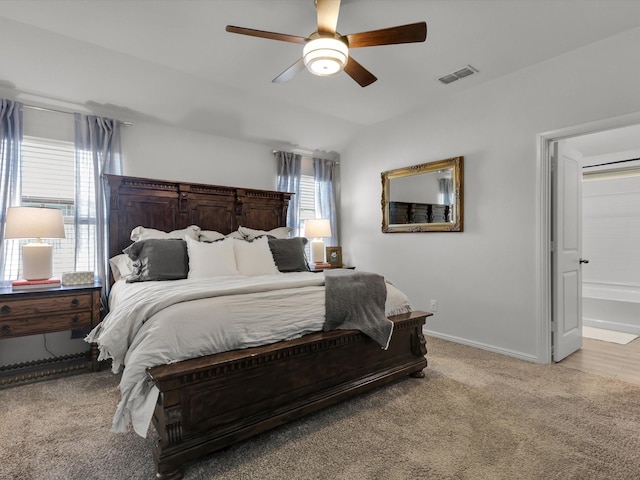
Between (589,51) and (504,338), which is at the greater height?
(589,51)

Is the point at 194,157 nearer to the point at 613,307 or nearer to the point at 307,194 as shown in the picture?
the point at 307,194

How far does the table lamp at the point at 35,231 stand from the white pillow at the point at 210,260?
42.1 inches

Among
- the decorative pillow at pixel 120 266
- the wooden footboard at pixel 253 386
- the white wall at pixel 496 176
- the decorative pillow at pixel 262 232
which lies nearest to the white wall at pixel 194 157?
the decorative pillow at pixel 262 232

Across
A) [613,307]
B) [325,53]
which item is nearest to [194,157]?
[325,53]

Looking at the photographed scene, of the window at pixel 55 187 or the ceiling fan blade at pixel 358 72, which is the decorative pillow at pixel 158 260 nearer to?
the window at pixel 55 187

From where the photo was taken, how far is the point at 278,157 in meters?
4.64

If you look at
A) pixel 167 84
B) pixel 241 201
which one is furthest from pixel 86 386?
pixel 167 84

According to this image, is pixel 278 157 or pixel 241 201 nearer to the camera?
pixel 241 201

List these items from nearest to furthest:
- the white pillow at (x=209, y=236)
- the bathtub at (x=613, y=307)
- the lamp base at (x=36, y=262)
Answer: the lamp base at (x=36, y=262) → the white pillow at (x=209, y=236) → the bathtub at (x=613, y=307)

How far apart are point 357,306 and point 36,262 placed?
2.69 meters

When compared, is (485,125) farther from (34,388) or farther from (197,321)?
(34,388)

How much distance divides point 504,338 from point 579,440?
147cm

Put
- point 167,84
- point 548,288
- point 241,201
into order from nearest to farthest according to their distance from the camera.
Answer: point 548,288, point 167,84, point 241,201

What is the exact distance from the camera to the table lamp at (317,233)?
4.46 meters
